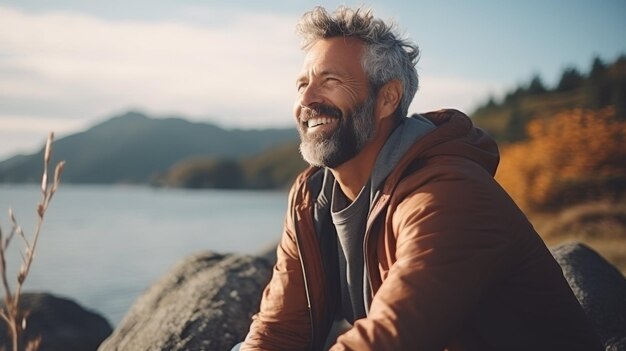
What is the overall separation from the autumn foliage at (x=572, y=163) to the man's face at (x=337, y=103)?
20.7 meters

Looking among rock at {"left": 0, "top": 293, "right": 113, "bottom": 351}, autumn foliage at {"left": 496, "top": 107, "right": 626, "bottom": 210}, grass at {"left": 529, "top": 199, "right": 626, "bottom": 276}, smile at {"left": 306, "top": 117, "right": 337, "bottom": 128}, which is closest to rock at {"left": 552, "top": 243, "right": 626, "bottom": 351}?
smile at {"left": 306, "top": 117, "right": 337, "bottom": 128}

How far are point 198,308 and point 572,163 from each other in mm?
21591

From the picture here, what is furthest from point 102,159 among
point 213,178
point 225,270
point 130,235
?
point 225,270

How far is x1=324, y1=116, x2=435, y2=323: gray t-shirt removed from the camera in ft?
9.16

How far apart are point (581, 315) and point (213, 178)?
169 metres

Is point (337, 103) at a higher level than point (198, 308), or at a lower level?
higher

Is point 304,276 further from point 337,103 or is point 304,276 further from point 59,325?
point 59,325

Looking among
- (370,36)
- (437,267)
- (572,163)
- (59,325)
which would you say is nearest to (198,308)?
(370,36)

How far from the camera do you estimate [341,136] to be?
307 cm

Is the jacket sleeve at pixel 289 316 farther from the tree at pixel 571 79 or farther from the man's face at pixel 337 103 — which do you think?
the tree at pixel 571 79

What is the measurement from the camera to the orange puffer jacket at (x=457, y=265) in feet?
A: 6.75

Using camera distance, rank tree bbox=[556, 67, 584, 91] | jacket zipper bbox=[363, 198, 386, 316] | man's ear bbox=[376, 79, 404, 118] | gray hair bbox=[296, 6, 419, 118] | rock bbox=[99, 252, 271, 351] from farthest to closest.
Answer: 1. tree bbox=[556, 67, 584, 91]
2. rock bbox=[99, 252, 271, 351]
3. man's ear bbox=[376, 79, 404, 118]
4. gray hair bbox=[296, 6, 419, 118]
5. jacket zipper bbox=[363, 198, 386, 316]

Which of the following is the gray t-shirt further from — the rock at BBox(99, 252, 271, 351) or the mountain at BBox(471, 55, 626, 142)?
the mountain at BBox(471, 55, 626, 142)

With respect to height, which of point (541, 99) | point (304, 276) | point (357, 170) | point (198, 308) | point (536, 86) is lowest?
point (198, 308)
